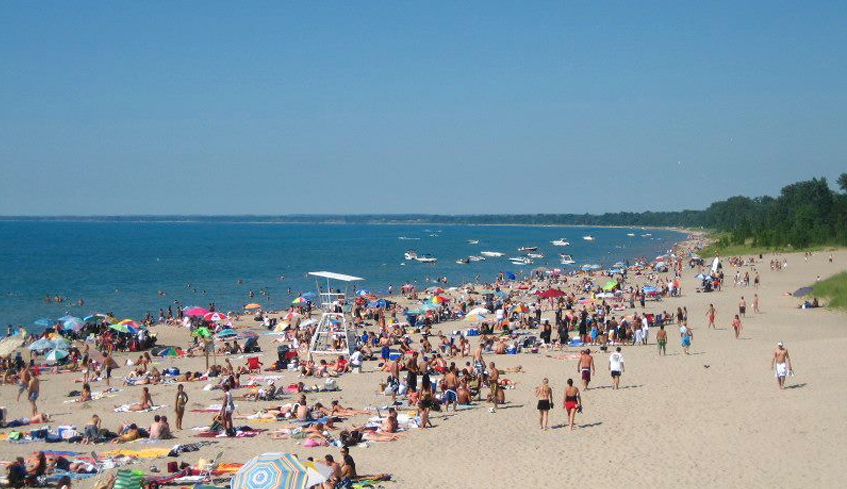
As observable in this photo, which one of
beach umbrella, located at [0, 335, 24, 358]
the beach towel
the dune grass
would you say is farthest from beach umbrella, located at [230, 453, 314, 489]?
the dune grass

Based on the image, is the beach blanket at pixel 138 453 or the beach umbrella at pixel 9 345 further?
the beach umbrella at pixel 9 345

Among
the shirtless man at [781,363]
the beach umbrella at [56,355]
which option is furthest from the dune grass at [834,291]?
the beach umbrella at [56,355]

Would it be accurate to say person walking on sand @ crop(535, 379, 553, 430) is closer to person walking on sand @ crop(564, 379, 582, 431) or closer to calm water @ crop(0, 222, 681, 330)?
person walking on sand @ crop(564, 379, 582, 431)

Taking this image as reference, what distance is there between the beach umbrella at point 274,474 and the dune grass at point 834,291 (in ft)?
90.8

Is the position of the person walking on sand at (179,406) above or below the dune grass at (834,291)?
below

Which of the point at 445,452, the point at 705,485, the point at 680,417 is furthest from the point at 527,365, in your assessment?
the point at 705,485

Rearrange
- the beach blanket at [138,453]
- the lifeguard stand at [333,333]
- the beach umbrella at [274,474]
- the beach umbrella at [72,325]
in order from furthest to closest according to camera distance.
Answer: the beach umbrella at [72,325] < the lifeguard stand at [333,333] < the beach blanket at [138,453] < the beach umbrella at [274,474]

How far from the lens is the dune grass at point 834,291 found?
102ft

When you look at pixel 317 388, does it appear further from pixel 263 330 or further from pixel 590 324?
pixel 263 330

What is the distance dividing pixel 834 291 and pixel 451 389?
24229mm

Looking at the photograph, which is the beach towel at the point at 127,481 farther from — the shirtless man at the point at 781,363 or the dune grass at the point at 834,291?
the dune grass at the point at 834,291

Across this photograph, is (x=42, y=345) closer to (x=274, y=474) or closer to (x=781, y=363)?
(x=274, y=474)

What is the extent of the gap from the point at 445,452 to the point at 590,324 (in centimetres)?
1546

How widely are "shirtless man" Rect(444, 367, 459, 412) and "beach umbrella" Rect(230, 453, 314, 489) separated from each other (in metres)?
7.01
